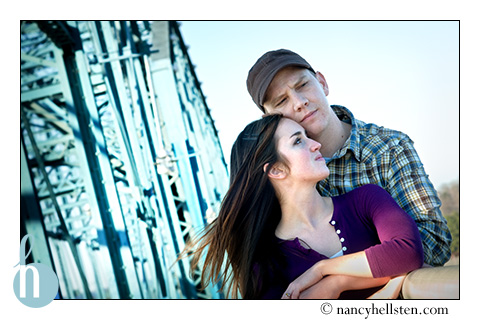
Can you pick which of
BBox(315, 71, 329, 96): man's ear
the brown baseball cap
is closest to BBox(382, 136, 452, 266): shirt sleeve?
BBox(315, 71, 329, 96): man's ear

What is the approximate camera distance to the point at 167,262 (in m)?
6.77

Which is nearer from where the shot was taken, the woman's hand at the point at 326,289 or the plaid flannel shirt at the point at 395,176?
the woman's hand at the point at 326,289

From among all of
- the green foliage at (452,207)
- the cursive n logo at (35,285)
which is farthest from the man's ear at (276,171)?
the cursive n logo at (35,285)

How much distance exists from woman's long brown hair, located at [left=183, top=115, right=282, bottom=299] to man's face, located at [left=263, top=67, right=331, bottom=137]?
0.17 m

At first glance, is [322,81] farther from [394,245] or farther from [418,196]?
[394,245]

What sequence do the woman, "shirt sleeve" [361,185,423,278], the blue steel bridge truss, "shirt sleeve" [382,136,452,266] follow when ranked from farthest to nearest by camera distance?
the blue steel bridge truss, "shirt sleeve" [382,136,452,266], the woman, "shirt sleeve" [361,185,423,278]

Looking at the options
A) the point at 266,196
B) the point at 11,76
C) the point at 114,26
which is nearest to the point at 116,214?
the point at 114,26

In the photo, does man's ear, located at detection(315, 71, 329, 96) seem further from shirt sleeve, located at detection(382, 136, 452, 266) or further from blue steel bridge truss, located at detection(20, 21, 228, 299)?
blue steel bridge truss, located at detection(20, 21, 228, 299)

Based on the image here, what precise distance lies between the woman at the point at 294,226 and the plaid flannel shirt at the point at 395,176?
0.30m

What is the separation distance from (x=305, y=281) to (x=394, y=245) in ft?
1.36

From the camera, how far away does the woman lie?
2.13 metres

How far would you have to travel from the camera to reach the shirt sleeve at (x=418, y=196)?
249 cm

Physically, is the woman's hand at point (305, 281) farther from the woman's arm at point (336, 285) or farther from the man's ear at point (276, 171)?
the man's ear at point (276, 171)
